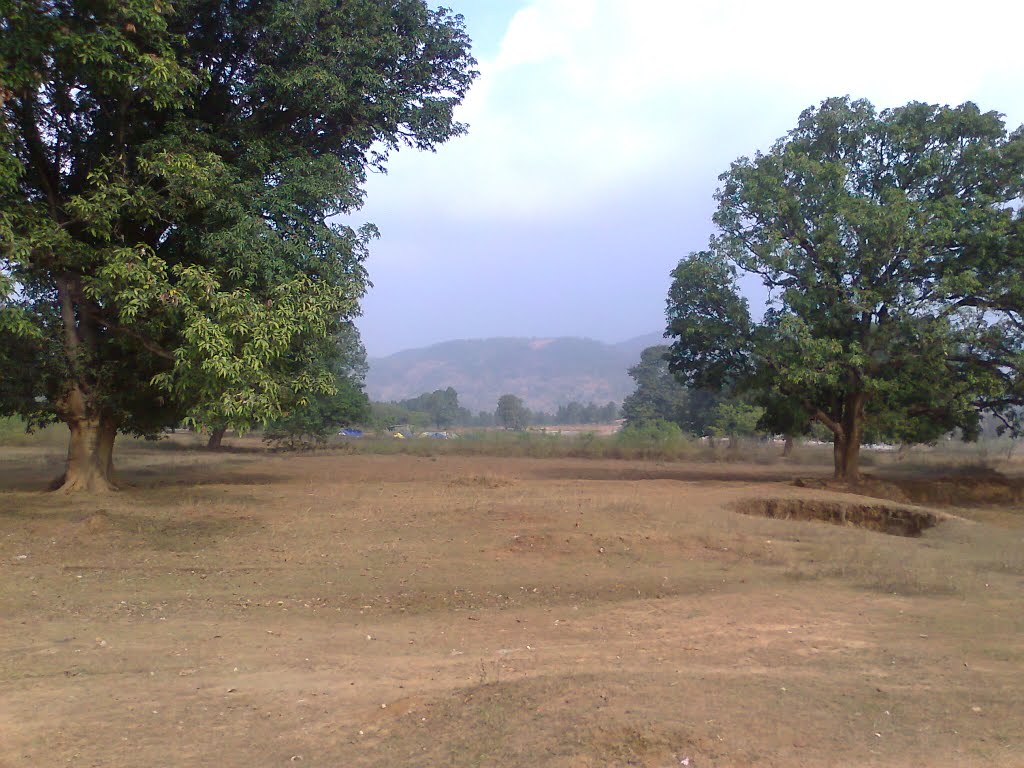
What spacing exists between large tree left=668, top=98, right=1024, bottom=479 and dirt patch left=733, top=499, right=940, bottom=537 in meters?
3.03

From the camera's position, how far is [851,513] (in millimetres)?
14859

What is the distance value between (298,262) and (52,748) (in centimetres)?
918

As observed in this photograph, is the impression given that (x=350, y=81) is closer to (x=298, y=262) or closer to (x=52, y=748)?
(x=298, y=262)

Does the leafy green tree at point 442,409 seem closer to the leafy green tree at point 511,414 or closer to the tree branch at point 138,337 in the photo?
the leafy green tree at point 511,414

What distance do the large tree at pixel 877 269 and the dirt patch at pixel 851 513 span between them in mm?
3029

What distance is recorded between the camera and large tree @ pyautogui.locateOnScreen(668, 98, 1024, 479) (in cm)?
1702

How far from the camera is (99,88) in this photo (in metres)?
11.0

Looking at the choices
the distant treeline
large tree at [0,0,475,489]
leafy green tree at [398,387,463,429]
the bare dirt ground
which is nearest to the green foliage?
the bare dirt ground

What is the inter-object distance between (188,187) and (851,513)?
12.8m

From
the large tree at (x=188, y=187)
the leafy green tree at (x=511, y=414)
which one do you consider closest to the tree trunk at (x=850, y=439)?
the large tree at (x=188, y=187)

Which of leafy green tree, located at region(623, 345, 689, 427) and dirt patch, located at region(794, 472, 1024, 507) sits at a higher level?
leafy green tree, located at region(623, 345, 689, 427)

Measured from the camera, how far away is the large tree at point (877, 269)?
55.8 feet

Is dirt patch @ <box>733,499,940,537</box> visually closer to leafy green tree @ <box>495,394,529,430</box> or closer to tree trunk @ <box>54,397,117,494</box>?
tree trunk @ <box>54,397,117,494</box>

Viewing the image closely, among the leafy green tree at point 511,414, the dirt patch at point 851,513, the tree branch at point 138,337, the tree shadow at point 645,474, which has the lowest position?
the tree shadow at point 645,474
